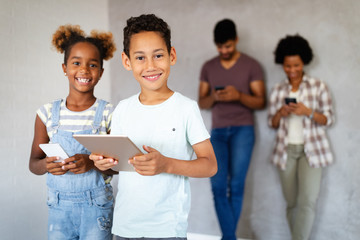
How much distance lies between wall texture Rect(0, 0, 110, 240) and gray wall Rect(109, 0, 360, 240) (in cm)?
116

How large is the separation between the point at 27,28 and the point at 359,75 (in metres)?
2.56

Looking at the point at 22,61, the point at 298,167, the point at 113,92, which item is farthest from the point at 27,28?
the point at 298,167

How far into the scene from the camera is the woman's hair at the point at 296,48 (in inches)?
109

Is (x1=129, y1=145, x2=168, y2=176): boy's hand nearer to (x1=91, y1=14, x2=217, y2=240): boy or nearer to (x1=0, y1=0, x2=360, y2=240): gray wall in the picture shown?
(x1=91, y1=14, x2=217, y2=240): boy

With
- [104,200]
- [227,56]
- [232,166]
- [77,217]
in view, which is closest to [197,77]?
[227,56]

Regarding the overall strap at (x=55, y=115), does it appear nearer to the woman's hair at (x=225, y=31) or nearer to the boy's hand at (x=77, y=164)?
the boy's hand at (x=77, y=164)

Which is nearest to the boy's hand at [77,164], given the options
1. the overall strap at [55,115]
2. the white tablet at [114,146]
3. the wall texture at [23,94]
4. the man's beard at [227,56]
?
the overall strap at [55,115]

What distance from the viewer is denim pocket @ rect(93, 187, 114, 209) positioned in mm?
1605

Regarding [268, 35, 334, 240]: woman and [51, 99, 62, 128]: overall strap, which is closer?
[51, 99, 62, 128]: overall strap

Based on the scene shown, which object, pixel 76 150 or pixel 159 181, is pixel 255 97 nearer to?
pixel 76 150

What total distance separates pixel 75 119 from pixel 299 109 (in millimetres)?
1733

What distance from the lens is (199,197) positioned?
3.35 metres

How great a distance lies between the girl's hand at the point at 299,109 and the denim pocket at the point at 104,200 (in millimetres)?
1610

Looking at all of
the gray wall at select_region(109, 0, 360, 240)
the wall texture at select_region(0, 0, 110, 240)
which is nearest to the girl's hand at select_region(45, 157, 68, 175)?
the wall texture at select_region(0, 0, 110, 240)
